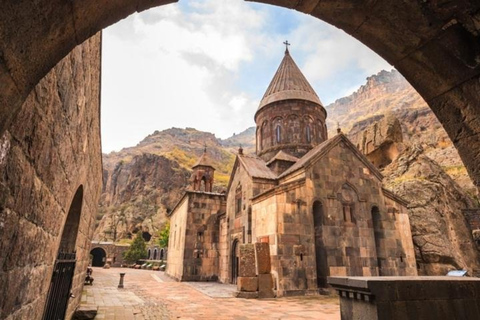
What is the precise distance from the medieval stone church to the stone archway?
914cm

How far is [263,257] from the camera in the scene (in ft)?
33.7

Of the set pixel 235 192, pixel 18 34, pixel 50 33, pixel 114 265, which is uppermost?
pixel 235 192


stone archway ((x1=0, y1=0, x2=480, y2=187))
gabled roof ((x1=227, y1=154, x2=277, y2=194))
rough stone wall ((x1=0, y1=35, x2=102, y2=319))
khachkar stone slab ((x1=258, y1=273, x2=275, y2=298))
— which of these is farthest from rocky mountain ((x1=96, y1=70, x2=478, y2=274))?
rough stone wall ((x1=0, y1=35, x2=102, y2=319))

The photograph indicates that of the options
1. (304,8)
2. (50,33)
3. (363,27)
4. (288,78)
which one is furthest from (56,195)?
(288,78)

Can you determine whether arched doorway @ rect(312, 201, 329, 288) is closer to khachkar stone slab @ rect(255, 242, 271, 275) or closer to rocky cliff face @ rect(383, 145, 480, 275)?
khachkar stone slab @ rect(255, 242, 271, 275)

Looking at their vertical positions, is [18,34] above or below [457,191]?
below

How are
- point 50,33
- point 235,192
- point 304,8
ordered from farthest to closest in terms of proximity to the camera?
point 235,192
point 304,8
point 50,33

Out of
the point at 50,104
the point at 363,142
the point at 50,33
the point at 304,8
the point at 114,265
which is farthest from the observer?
the point at 114,265

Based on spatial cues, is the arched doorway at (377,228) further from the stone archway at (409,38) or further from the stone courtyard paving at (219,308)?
the stone archway at (409,38)

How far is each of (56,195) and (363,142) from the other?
1047 inches

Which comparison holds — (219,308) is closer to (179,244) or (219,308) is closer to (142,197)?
(179,244)

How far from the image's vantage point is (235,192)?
16.4 m

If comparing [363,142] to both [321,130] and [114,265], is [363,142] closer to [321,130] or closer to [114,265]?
[321,130]

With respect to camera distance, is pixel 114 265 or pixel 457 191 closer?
pixel 457 191
